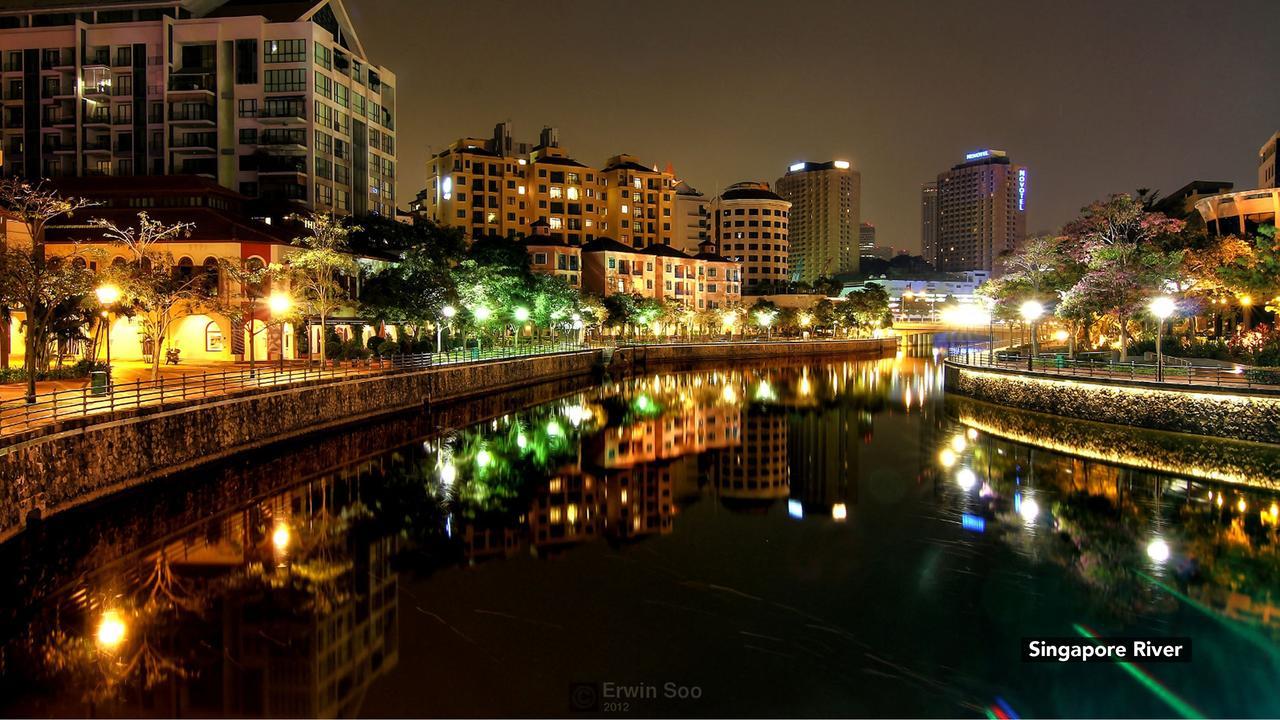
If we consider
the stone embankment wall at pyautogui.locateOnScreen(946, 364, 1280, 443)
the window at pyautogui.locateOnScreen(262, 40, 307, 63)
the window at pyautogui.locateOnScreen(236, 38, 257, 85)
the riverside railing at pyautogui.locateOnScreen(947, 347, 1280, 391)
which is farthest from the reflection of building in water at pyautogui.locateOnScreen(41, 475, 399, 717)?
the window at pyautogui.locateOnScreen(236, 38, 257, 85)

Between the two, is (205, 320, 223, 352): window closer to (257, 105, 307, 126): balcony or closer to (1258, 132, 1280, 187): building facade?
(257, 105, 307, 126): balcony

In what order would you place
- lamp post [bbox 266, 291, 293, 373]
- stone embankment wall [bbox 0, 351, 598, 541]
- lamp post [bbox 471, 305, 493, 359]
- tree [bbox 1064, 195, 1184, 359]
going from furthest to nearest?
lamp post [bbox 471, 305, 493, 359], tree [bbox 1064, 195, 1184, 359], lamp post [bbox 266, 291, 293, 373], stone embankment wall [bbox 0, 351, 598, 541]

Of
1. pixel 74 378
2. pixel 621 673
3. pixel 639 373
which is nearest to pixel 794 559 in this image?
pixel 621 673

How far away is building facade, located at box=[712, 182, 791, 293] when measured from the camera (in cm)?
15125

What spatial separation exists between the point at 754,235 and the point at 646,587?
459 feet

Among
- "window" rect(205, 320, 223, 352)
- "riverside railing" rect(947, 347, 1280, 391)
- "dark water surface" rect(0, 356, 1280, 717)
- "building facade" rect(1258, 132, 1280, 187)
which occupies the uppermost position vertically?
"building facade" rect(1258, 132, 1280, 187)

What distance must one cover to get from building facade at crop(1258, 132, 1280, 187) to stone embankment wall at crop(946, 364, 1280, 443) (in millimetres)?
40528

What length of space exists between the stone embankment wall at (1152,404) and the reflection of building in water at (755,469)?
1256 cm

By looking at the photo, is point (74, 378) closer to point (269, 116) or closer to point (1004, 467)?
point (1004, 467)

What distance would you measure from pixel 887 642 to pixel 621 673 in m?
4.77

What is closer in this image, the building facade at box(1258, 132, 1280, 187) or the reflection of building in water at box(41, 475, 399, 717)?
the reflection of building in water at box(41, 475, 399, 717)

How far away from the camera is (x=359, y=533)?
20.6 metres

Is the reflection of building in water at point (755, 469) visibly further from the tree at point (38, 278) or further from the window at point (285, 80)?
the window at point (285, 80)

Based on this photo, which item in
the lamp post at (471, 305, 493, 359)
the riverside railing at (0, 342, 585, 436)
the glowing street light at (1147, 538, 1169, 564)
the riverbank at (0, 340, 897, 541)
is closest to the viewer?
the riverbank at (0, 340, 897, 541)
